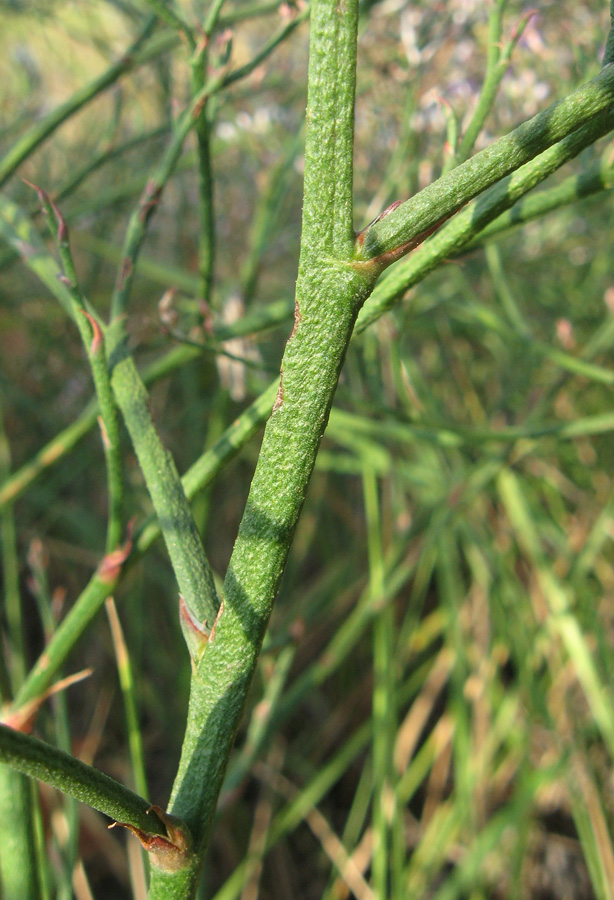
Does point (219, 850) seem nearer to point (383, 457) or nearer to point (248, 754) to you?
point (248, 754)

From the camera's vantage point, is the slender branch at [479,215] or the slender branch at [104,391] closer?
the slender branch at [479,215]

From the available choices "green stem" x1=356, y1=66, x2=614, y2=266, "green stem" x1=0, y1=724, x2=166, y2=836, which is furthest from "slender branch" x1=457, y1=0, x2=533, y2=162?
"green stem" x1=0, y1=724, x2=166, y2=836

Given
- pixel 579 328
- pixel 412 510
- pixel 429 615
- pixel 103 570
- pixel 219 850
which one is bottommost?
pixel 219 850

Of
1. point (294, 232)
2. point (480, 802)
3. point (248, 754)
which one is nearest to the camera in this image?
point (248, 754)

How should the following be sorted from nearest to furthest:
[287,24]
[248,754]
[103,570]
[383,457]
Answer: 1. [103,570]
2. [287,24]
3. [248,754]
4. [383,457]

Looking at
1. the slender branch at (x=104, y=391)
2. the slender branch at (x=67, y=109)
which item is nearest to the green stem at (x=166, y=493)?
the slender branch at (x=104, y=391)

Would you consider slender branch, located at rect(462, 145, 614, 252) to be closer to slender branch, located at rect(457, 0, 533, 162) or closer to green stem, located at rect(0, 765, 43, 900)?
slender branch, located at rect(457, 0, 533, 162)

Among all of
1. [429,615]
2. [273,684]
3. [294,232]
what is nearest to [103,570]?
[273,684]

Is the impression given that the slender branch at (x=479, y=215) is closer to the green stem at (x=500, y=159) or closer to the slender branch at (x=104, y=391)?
the green stem at (x=500, y=159)
